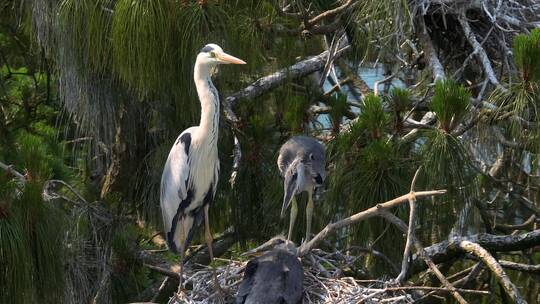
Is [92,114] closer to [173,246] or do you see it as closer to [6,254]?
[173,246]

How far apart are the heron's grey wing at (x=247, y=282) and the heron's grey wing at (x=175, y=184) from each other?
2.31 feet

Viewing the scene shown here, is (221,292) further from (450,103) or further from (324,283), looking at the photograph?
(450,103)

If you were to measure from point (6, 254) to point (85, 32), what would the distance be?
48.7 inches

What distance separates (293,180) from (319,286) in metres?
0.46

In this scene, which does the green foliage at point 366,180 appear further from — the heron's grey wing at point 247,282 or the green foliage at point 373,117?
the heron's grey wing at point 247,282

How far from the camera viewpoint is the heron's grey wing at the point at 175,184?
16.0 ft

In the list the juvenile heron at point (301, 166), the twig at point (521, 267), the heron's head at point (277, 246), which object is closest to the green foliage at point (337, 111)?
the juvenile heron at point (301, 166)

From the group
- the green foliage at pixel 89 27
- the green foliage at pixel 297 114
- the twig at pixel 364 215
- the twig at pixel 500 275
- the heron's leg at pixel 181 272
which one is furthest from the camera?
the green foliage at pixel 297 114

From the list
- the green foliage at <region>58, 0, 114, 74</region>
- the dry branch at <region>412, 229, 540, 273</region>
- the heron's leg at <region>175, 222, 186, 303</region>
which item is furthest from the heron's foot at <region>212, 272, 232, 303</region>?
the green foliage at <region>58, 0, 114, 74</region>

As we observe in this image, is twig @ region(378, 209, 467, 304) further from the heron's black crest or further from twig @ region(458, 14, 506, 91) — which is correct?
the heron's black crest

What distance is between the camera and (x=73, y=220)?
491cm

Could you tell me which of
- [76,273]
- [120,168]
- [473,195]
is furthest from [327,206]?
[120,168]

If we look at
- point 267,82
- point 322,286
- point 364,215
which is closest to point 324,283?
point 322,286

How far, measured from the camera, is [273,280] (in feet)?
13.6
